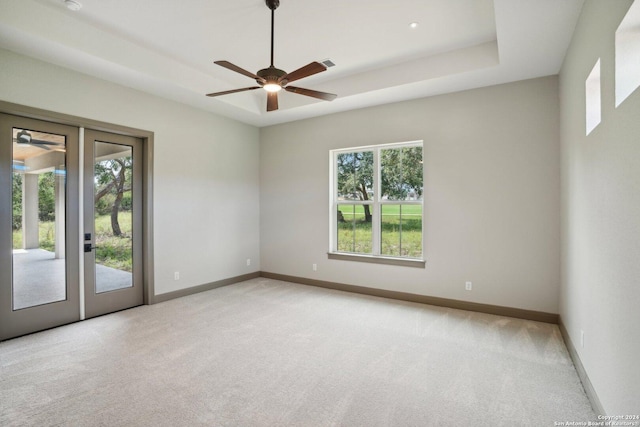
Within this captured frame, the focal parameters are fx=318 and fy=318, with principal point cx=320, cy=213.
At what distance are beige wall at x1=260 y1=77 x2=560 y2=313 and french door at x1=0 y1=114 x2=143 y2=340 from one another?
Result: 288 cm

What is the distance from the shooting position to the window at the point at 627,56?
1671 mm

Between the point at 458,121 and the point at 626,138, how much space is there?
108 inches

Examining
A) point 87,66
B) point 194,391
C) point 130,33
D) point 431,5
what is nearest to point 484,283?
point 431,5

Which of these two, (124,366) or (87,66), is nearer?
(124,366)

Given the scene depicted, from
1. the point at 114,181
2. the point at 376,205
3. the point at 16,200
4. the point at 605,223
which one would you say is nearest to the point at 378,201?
the point at 376,205

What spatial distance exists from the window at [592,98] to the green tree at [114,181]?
506 centimetres

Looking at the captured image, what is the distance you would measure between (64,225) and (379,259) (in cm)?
415

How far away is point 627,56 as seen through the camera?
1.73 meters

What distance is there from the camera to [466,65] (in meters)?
3.60

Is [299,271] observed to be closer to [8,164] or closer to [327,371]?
[327,371]

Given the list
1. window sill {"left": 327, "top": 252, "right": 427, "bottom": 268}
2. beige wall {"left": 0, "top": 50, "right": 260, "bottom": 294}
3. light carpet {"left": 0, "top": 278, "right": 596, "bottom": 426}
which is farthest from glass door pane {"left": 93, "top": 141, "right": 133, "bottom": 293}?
window sill {"left": 327, "top": 252, "right": 427, "bottom": 268}

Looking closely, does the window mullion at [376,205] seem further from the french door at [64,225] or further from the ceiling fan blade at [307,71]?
the french door at [64,225]

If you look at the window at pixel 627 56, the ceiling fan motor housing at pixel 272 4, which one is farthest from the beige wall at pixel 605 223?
the ceiling fan motor housing at pixel 272 4

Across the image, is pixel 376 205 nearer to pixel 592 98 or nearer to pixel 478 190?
pixel 478 190
